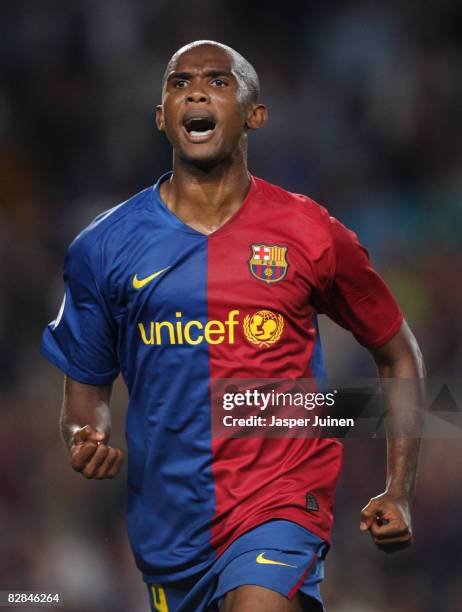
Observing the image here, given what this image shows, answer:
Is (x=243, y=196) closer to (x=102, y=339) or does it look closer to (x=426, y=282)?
(x=102, y=339)

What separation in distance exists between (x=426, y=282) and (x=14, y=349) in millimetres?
2689

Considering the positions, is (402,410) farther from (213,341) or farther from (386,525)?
(213,341)

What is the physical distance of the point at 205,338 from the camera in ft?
13.5

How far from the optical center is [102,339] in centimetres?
439

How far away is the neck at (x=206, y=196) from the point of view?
4355 millimetres

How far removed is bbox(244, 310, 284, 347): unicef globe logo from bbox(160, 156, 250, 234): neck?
0.40 metres

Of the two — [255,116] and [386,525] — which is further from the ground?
[255,116]

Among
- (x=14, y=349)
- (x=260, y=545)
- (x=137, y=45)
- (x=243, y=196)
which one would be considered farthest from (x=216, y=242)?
(x=137, y=45)

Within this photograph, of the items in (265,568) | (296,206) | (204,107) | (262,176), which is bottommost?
(262,176)

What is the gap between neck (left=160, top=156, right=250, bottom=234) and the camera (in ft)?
14.3

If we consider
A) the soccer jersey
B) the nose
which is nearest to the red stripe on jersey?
the soccer jersey

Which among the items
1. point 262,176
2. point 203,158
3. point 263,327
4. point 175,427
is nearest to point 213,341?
point 263,327

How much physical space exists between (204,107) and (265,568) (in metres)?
1.61

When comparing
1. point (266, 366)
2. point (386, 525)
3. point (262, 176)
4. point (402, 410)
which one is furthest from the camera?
point (262, 176)
